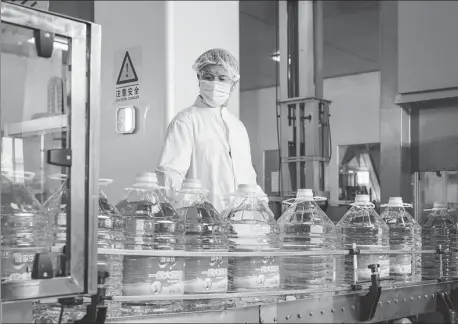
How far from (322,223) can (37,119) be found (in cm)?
97

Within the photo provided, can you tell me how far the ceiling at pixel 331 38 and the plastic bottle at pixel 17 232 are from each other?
4.56m

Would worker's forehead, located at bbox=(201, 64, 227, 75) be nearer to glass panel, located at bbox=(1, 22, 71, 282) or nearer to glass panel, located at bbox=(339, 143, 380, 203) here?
glass panel, located at bbox=(1, 22, 71, 282)

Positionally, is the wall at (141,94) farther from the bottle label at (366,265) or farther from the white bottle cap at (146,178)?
the white bottle cap at (146,178)

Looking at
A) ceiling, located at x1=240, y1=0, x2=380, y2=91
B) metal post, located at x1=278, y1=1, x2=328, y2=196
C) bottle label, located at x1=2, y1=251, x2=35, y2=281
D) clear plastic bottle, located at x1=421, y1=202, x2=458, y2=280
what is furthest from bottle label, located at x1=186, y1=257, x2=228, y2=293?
ceiling, located at x1=240, y1=0, x2=380, y2=91

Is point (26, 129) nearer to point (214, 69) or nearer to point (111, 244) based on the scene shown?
point (111, 244)

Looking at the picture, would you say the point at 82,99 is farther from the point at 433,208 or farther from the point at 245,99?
the point at 245,99

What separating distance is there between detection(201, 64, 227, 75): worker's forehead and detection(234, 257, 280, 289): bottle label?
4.64 feet

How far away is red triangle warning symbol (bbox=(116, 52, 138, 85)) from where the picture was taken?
10.7 feet

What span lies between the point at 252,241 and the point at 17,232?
59 centimetres

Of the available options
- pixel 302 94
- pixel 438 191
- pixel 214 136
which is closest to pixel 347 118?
pixel 302 94

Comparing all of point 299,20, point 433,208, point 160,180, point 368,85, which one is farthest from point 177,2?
point 368,85

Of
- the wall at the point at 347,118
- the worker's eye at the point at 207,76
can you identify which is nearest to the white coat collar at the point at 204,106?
the worker's eye at the point at 207,76

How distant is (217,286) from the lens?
4.34 feet

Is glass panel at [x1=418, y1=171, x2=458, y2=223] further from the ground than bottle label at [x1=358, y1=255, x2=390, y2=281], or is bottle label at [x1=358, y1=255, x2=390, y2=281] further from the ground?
glass panel at [x1=418, y1=171, x2=458, y2=223]
